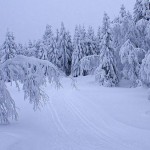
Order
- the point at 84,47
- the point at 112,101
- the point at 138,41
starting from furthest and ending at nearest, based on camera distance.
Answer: the point at 84,47 < the point at 138,41 < the point at 112,101

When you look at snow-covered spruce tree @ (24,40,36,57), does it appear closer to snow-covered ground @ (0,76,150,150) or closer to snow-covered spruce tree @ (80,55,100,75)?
snow-covered spruce tree @ (80,55,100,75)

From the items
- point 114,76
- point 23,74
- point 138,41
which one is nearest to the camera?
point 23,74

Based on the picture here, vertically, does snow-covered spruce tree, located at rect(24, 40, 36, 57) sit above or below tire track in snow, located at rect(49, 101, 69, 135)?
above

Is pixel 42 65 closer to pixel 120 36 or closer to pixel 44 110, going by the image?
pixel 44 110

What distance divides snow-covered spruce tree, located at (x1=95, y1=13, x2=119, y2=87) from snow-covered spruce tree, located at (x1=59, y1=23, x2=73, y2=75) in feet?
72.5

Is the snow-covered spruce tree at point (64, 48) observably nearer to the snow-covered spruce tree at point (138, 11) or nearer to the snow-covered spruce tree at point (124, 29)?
the snow-covered spruce tree at point (124, 29)

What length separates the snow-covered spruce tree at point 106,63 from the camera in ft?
112

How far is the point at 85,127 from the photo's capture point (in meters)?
12.5

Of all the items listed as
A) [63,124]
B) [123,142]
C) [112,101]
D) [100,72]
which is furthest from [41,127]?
[100,72]

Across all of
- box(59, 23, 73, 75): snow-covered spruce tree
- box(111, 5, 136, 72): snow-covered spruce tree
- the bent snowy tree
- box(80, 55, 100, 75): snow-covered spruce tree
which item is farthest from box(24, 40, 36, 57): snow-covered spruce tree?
the bent snowy tree

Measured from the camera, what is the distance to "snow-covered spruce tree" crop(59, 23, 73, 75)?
183 ft

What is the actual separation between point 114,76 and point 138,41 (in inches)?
340

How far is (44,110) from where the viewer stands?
16844 millimetres

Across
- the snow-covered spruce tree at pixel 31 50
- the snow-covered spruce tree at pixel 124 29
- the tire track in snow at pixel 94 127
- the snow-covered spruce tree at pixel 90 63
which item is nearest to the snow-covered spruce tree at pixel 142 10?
the snow-covered spruce tree at pixel 124 29
